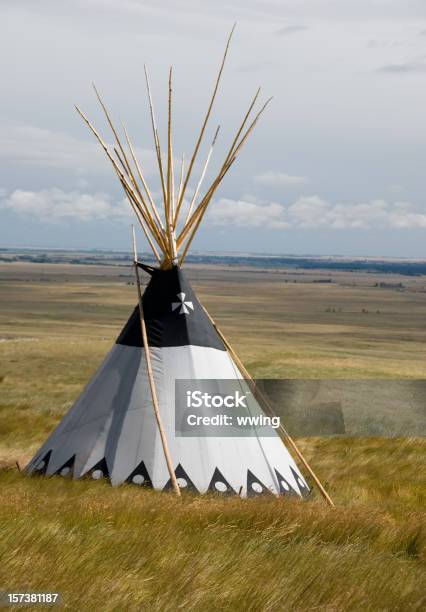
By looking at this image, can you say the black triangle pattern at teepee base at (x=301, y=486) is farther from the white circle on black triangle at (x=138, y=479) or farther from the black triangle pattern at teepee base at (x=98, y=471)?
the black triangle pattern at teepee base at (x=98, y=471)

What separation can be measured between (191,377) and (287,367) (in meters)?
→ 18.8

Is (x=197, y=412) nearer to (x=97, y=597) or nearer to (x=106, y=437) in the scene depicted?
(x=106, y=437)

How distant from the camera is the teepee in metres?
8.95

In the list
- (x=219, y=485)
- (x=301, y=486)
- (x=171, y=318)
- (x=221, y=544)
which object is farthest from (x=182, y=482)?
(x=221, y=544)

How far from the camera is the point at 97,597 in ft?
13.8

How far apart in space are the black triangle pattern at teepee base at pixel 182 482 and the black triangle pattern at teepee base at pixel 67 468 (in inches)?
46.7

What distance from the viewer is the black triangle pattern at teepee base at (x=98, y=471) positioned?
8.95 meters

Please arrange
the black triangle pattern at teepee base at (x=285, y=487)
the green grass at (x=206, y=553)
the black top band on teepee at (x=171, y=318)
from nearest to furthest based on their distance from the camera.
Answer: the green grass at (x=206, y=553)
the black triangle pattern at teepee base at (x=285, y=487)
the black top band on teepee at (x=171, y=318)

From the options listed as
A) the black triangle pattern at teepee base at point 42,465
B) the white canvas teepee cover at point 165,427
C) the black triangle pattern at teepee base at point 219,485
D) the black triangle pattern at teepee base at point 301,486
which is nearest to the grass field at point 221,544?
the black triangle pattern at teepee base at point 301,486

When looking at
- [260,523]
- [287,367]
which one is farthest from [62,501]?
[287,367]

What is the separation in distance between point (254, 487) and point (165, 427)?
123 centimetres

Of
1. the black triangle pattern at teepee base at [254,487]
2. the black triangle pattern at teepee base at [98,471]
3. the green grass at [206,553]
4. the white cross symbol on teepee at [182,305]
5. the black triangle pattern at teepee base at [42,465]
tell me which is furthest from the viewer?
the white cross symbol on teepee at [182,305]

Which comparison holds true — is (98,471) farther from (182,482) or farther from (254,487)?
(254,487)

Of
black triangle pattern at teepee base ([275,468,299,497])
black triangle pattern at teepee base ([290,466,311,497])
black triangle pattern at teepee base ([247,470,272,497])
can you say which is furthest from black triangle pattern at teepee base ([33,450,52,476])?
black triangle pattern at teepee base ([290,466,311,497])
